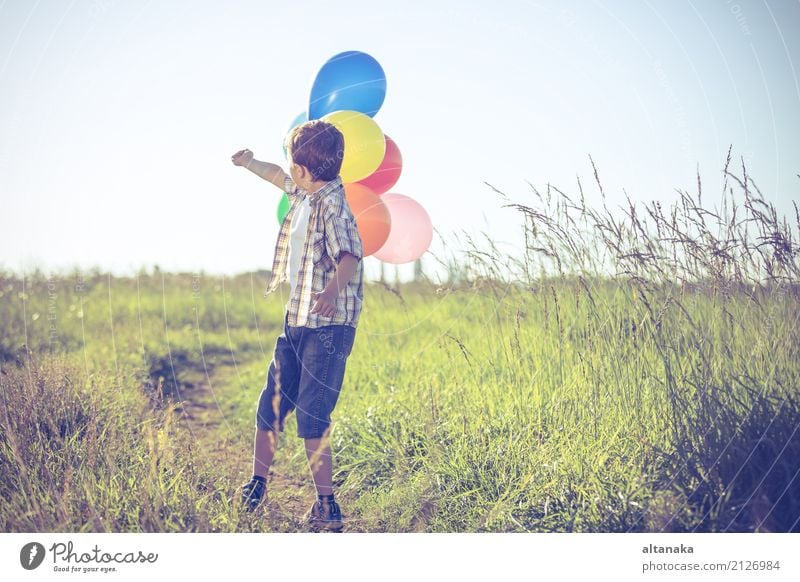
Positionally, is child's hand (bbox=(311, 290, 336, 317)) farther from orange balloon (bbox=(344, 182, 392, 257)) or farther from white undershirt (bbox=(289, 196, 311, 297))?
orange balloon (bbox=(344, 182, 392, 257))

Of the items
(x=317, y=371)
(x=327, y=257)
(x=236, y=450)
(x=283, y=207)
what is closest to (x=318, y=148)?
(x=327, y=257)

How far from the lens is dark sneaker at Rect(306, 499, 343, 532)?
2.44 m

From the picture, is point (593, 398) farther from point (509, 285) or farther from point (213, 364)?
point (213, 364)

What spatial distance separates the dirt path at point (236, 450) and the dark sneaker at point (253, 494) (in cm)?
4

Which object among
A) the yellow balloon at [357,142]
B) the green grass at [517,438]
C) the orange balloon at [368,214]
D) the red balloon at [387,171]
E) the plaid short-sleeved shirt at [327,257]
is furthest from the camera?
the red balloon at [387,171]

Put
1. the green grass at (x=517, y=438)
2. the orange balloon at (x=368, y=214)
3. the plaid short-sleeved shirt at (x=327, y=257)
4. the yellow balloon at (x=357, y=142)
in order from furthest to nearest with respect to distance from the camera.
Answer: the orange balloon at (x=368, y=214) → the yellow balloon at (x=357, y=142) → the plaid short-sleeved shirt at (x=327, y=257) → the green grass at (x=517, y=438)

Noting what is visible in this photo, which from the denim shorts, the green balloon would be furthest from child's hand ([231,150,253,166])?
the denim shorts

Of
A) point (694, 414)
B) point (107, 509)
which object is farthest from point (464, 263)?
point (107, 509)

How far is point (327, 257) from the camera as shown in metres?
2.47

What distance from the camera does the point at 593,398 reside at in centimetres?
259

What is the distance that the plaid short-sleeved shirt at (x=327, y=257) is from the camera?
2.39 metres

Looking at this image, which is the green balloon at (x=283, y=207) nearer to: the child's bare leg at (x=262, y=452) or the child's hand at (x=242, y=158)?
the child's hand at (x=242, y=158)
